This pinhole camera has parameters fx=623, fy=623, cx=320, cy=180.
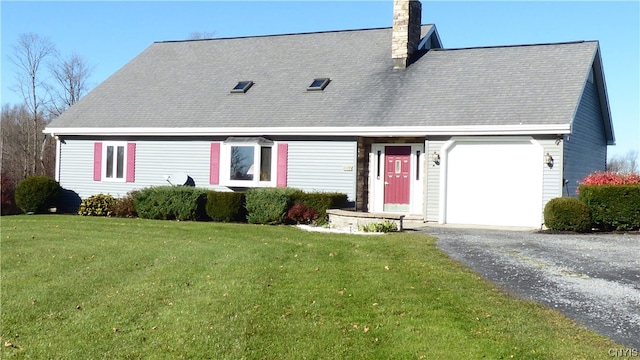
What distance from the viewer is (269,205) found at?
16234mm

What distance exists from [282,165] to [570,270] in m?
10.2

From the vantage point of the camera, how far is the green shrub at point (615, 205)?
533 inches

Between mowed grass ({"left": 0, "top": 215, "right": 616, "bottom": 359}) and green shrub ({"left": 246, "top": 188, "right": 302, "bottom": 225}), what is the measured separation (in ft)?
15.2

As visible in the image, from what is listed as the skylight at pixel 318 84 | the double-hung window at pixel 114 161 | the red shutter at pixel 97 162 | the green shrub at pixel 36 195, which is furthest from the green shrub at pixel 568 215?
the green shrub at pixel 36 195

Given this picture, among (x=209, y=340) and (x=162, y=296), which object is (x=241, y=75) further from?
(x=209, y=340)

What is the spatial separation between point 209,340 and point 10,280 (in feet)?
14.5

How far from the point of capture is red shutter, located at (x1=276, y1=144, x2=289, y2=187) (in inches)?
701

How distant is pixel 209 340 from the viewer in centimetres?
606

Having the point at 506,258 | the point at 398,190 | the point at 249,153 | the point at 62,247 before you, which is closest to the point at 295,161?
the point at 249,153

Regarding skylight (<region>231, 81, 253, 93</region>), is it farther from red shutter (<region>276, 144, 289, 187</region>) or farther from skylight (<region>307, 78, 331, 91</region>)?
red shutter (<region>276, 144, 289, 187</region>)

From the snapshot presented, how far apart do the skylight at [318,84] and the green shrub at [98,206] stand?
6.94 metres

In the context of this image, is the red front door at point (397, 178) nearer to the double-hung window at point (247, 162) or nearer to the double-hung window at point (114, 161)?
the double-hung window at point (247, 162)

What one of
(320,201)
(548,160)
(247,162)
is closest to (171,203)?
(247,162)
